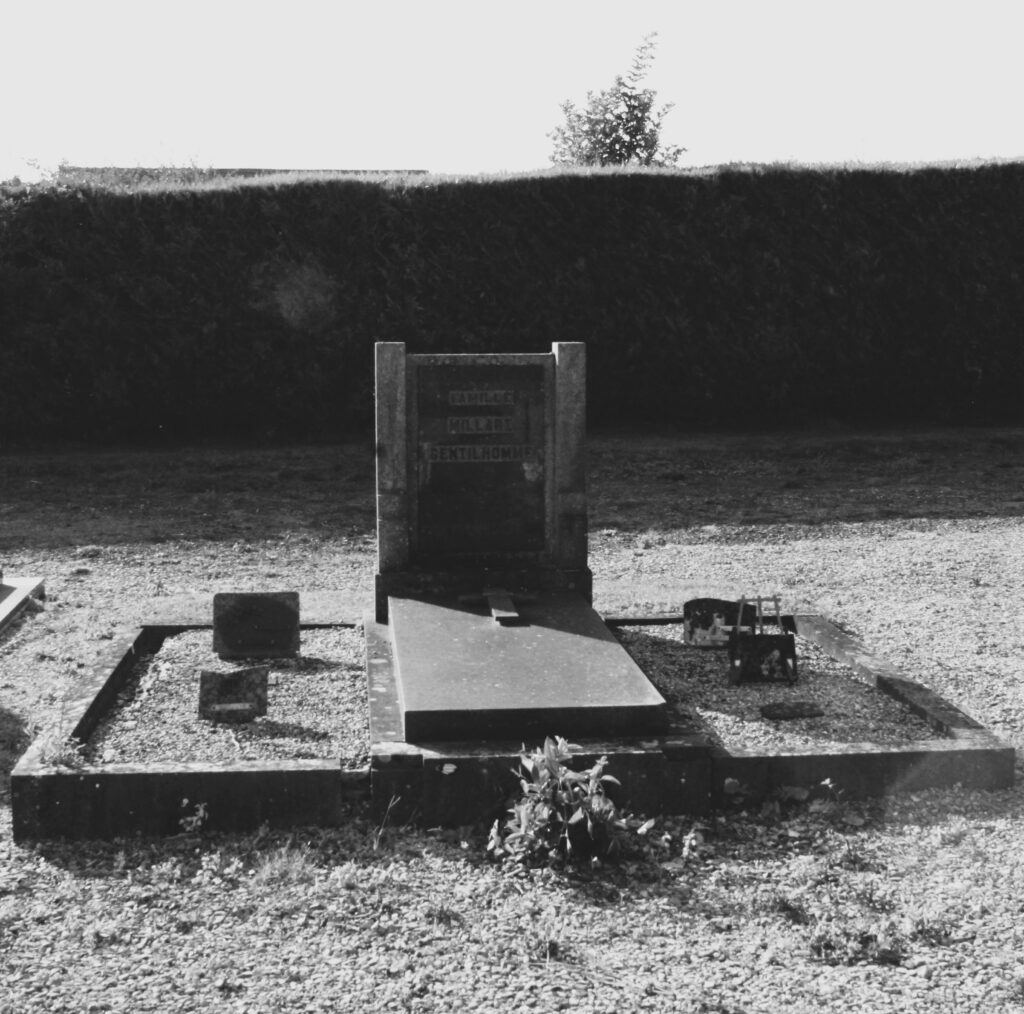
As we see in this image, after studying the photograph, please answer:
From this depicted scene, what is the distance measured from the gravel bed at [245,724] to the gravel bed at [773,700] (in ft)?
4.63

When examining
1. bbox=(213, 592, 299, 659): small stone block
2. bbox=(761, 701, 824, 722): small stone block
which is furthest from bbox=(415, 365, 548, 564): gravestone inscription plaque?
bbox=(761, 701, 824, 722): small stone block

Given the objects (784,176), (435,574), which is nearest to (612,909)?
(435,574)

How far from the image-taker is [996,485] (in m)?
12.6

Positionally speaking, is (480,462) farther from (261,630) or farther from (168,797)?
(168,797)

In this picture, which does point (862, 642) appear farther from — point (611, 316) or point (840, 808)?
point (611, 316)

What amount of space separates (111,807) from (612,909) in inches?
72.5

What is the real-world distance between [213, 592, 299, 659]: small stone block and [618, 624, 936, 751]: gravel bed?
1.75 metres

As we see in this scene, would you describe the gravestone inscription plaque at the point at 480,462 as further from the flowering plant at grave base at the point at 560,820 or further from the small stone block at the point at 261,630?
the flowering plant at grave base at the point at 560,820

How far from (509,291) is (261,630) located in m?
8.11

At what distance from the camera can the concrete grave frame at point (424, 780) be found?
491 cm

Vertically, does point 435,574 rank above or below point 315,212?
below

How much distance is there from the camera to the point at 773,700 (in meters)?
6.29

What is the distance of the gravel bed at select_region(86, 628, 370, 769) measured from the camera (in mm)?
5512

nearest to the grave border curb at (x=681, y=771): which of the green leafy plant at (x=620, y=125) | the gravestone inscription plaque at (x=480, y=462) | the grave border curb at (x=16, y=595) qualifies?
the gravestone inscription plaque at (x=480, y=462)
